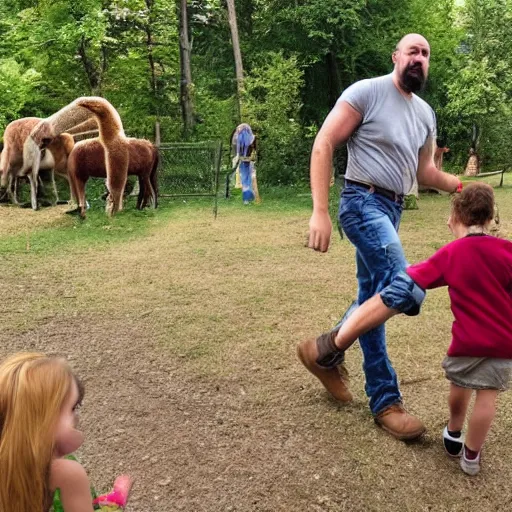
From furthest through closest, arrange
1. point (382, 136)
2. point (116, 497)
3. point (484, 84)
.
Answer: point (484, 84) < point (382, 136) < point (116, 497)

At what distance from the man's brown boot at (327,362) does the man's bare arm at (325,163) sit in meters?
0.62

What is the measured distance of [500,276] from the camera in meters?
2.54

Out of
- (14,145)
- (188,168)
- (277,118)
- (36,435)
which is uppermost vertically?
(36,435)

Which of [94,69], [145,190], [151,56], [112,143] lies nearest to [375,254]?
[112,143]

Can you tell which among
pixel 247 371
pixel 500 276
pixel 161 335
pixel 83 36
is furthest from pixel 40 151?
pixel 500 276

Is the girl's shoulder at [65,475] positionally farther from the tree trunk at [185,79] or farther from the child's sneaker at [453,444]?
the tree trunk at [185,79]

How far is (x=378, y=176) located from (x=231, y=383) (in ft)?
5.27

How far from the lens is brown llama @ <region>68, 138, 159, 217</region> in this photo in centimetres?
939

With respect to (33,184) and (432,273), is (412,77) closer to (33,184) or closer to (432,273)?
(432,273)

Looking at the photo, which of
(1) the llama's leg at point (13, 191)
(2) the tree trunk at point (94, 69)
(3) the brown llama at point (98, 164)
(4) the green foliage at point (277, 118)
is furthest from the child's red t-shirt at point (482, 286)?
(4) the green foliage at point (277, 118)

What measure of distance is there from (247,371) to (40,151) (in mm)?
7757

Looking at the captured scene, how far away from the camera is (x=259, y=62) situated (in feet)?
64.6

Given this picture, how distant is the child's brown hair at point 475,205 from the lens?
8.42 ft

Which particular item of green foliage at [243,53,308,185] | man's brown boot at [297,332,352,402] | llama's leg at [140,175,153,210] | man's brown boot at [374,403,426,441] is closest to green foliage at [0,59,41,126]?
llama's leg at [140,175,153,210]
